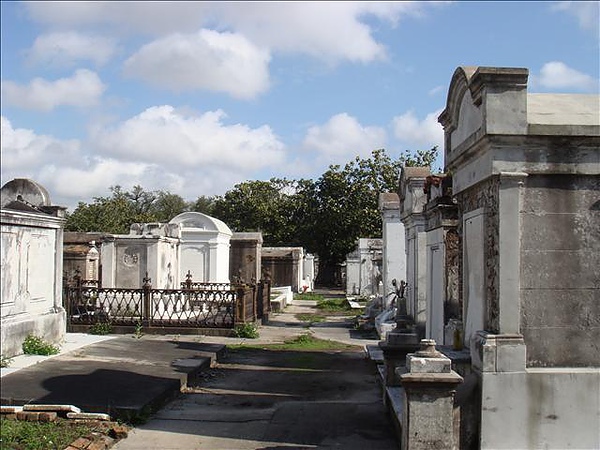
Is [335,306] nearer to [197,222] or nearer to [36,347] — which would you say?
[197,222]

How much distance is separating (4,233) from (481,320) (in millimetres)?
7093

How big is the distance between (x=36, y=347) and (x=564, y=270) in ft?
24.9

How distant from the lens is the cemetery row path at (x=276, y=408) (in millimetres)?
6652

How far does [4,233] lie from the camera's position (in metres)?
9.82

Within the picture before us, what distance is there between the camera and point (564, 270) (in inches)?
219

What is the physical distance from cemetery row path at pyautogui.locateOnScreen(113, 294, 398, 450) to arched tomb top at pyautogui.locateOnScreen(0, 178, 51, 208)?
4.24 metres

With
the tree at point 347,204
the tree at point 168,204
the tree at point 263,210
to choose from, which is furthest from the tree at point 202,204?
the tree at point 347,204

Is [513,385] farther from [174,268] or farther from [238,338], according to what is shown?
[174,268]

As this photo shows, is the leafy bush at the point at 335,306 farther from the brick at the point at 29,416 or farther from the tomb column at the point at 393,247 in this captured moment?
the brick at the point at 29,416

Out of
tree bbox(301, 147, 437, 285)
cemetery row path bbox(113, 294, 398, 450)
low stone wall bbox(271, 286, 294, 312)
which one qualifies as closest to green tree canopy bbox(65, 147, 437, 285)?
tree bbox(301, 147, 437, 285)

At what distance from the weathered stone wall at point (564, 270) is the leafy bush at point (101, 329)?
38.1 feet

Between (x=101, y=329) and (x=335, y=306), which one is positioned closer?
(x=101, y=329)

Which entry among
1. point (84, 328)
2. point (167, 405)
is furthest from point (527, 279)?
point (84, 328)

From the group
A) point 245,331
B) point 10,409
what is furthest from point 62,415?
point 245,331
